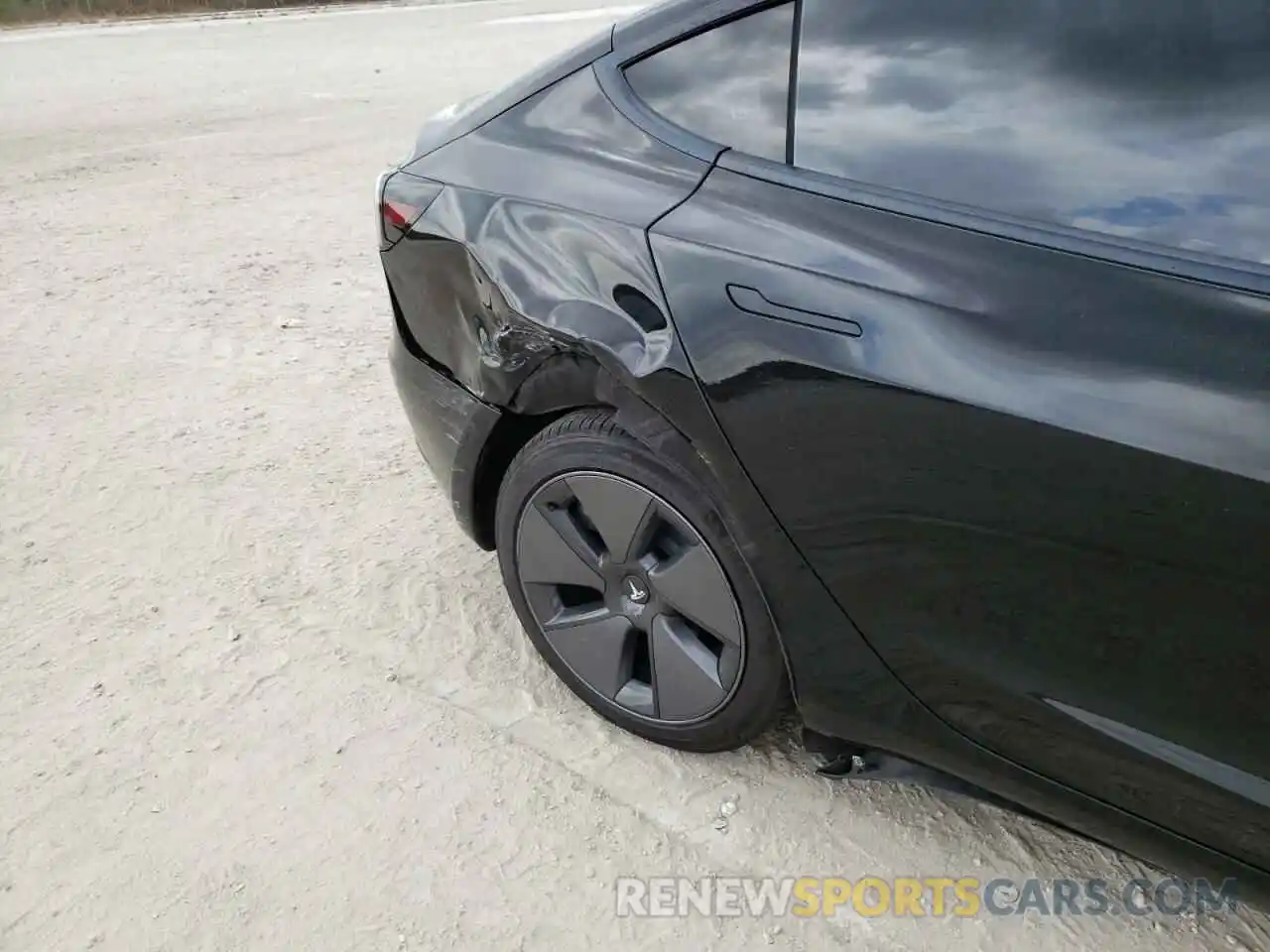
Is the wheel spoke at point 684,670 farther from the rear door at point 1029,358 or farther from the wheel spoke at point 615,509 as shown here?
the rear door at point 1029,358

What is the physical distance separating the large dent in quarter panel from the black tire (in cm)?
11

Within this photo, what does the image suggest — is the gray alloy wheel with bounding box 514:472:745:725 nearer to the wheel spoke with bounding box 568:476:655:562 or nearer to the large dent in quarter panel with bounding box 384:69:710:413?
the wheel spoke with bounding box 568:476:655:562

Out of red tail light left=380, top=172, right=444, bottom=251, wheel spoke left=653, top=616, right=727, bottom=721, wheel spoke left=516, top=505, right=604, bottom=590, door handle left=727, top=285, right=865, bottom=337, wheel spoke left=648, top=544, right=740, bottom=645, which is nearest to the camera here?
door handle left=727, top=285, right=865, bottom=337

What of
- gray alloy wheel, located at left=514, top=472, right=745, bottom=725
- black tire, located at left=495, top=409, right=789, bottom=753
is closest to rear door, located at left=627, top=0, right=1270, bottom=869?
black tire, located at left=495, top=409, right=789, bottom=753

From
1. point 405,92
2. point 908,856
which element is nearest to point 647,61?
point 908,856

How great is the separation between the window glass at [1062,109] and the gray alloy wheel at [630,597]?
737 millimetres

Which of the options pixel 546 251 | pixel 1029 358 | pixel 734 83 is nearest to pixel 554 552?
pixel 546 251

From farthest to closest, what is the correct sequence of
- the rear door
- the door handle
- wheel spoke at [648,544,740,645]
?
wheel spoke at [648,544,740,645], the door handle, the rear door

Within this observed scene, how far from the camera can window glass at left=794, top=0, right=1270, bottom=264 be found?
5.01ft

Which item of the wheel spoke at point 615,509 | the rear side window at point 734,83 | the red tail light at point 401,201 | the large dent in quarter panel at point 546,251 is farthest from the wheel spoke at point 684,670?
the red tail light at point 401,201

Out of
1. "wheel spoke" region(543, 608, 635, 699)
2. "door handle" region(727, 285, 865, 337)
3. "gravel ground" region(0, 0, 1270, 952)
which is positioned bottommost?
"gravel ground" region(0, 0, 1270, 952)

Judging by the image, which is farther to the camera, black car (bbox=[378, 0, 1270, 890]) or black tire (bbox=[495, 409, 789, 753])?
black tire (bbox=[495, 409, 789, 753])

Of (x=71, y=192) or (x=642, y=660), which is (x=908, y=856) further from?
(x=71, y=192)

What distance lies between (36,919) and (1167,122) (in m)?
2.33
